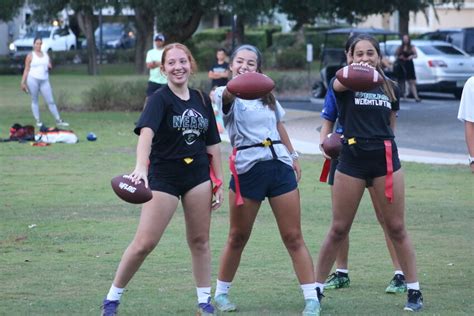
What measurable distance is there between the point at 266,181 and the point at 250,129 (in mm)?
357

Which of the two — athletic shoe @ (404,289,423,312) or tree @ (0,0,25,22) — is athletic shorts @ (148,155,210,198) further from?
tree @ (0,0,25,22)

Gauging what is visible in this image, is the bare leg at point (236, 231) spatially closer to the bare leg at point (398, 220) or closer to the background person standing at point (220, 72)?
the bare leg at point (398, 220)

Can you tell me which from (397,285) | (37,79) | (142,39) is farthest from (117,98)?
(397,285)

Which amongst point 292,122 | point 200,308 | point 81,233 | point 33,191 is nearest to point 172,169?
point 200,308

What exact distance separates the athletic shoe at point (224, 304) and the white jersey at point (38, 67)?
1616 cm

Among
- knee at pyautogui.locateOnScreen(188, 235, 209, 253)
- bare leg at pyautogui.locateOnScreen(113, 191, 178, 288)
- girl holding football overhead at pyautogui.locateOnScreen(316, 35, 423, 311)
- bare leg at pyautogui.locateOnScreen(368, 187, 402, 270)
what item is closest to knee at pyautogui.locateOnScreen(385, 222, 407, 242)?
girl holding football overhead at pyautogui.locateOnScreen(316, 35, 423, 311)

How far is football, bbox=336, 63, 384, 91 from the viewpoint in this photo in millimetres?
6969

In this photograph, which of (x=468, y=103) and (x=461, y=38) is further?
(x=461, y=38)

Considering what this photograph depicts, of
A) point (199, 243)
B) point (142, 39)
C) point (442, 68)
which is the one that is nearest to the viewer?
point (199, 243)

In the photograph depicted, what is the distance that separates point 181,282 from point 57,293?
1015mm

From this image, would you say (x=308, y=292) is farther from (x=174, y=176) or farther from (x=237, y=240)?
(x=174, y=176)

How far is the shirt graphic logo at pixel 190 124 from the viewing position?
6.77m

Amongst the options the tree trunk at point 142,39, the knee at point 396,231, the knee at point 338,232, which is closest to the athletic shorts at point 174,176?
the knee at point 338,232

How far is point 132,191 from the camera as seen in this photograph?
6441 millimetres
